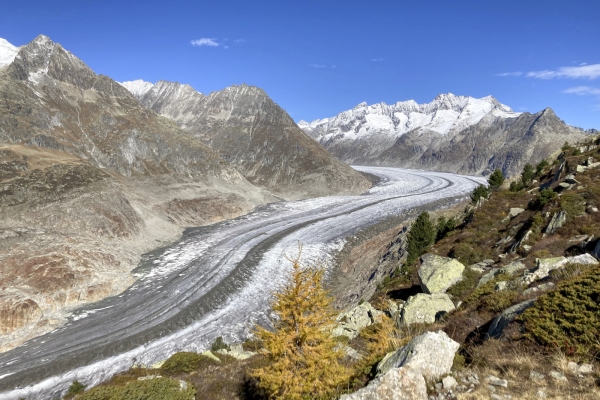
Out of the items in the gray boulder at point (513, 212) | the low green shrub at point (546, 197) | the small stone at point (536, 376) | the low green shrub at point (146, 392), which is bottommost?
the low green shrub at point (146, 392)

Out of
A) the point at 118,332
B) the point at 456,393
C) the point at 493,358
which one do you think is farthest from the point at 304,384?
the point at 118,332

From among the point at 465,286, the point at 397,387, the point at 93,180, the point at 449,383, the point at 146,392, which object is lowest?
the point at 146,392

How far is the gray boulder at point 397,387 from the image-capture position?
7.32 metres

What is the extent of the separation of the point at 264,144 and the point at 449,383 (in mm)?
135336

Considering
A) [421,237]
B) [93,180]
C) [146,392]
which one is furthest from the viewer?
[93,180]

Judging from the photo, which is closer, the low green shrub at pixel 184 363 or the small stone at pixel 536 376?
the small stone at pixel 536 376

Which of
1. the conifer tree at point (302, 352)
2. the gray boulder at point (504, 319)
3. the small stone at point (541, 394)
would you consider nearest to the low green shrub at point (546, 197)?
the gray boulder at point (504, 319)

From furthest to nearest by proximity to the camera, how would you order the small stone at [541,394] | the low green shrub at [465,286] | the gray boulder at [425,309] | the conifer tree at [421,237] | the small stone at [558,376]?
the conifer tree at [421,237]
the low green shrub at [465,286]
the gray boulder at [425,309]
the small stone at [558,376]
the small stone at [541,394]

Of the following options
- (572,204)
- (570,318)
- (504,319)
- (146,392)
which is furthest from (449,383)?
(572,204)

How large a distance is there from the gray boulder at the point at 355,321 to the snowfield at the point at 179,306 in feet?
54.3

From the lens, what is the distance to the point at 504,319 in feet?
31.3

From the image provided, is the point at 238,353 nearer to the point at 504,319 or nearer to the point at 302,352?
the point at 302,352

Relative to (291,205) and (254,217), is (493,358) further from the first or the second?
(291,205)

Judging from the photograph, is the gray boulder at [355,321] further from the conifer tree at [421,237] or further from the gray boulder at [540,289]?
the conifer tree at [421,237]
